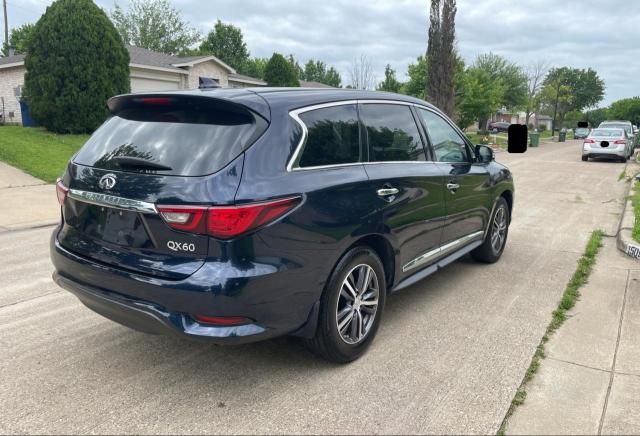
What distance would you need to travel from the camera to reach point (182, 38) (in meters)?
55.5

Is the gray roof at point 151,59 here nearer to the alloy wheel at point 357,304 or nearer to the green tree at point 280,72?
the green tree at point 280,72

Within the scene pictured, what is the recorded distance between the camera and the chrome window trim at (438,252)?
4.11 metres

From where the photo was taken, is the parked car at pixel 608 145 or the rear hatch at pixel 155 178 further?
the parked car at pixel 608 145

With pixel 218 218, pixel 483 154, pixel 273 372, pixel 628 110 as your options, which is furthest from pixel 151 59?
pixel 628 110

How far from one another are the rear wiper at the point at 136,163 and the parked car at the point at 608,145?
21963mm

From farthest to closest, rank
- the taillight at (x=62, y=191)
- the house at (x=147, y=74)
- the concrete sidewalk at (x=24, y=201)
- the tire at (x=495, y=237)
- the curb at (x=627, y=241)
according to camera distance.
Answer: the house at (x=147, y=74), the concrete sidewalk at (x=24, y=201), the curb at (x=627, y=241), the tire at (x=495, y=237), the taillight at (x=62, y=191)

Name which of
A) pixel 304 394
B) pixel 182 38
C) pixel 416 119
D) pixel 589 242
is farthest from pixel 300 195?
pixel 182 38

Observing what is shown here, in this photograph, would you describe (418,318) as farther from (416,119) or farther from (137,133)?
(137,133)

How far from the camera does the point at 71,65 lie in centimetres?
1720

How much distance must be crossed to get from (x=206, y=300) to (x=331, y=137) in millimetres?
1351

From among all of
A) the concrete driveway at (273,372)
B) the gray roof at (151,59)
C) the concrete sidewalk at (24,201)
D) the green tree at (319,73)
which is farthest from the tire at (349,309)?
the green tree at (319,73)

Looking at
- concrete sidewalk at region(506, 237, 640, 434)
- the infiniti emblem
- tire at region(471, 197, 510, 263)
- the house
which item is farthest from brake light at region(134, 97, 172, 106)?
the house

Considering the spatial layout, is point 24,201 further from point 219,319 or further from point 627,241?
point 627,241

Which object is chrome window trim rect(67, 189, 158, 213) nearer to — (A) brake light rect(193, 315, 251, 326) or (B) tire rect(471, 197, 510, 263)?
(A) brake light rect(193, 315, 251, 326)
